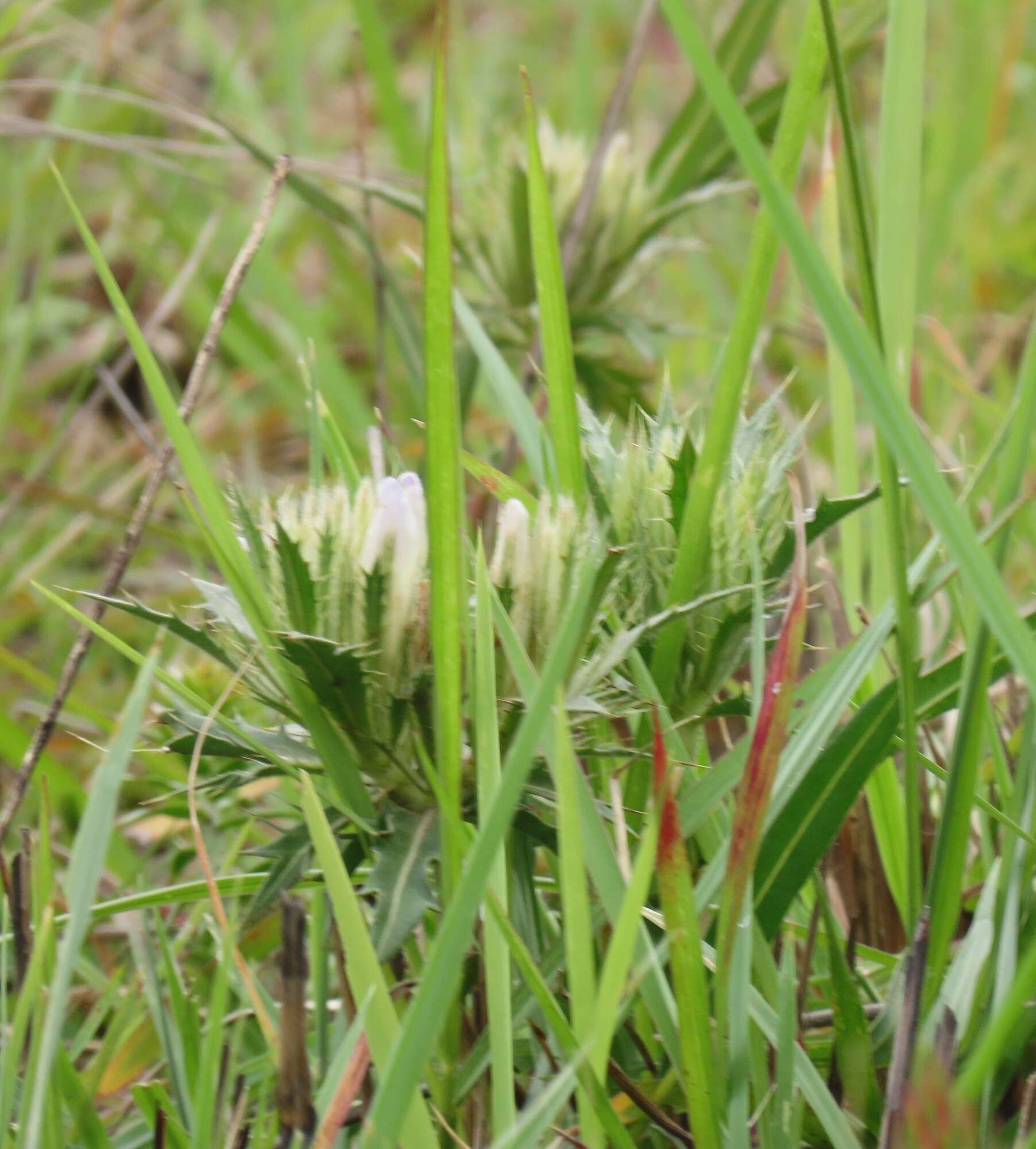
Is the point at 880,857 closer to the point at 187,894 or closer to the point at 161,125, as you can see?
the point at 187,894

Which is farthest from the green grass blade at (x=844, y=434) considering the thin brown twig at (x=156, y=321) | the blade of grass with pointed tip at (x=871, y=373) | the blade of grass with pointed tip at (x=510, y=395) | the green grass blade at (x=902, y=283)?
the thin brown twig at (x=156, y=321)

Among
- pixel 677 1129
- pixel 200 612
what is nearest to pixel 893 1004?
pixel 677 1129

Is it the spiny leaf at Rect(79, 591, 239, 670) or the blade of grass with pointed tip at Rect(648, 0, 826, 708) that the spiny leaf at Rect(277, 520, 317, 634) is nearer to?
the spiny leaf at Rect(79, 591, 239, 670)

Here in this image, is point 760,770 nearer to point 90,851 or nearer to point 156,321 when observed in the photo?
point 90,851

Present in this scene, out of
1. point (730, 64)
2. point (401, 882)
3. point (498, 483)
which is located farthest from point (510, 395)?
point (730, 64)

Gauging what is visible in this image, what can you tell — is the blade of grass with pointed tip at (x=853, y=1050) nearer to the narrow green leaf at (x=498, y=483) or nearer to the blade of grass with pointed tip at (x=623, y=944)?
the blade of grass with pointed tip at (x=623, y=944)

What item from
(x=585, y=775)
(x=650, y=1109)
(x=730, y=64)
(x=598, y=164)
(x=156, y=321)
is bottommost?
(x=650, y=1109)
